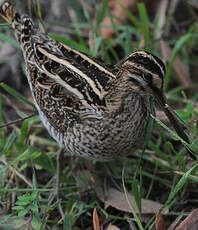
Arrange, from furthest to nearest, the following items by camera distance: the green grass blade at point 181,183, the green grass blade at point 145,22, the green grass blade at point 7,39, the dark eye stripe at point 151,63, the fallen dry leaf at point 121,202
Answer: the green grass blade at point 145,22 < the green grass blade at point 7,39 < the fallen dry leaf at point 121,202 < the green grass blade at point 181,183 < the dark eye stripe at point 151,63

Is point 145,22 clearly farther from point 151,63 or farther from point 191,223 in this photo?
point 191,223

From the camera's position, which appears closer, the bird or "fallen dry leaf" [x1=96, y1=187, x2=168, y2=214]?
the bird

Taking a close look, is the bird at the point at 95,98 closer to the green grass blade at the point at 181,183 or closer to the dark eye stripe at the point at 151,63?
the dark eye stripe at the point at 151,63

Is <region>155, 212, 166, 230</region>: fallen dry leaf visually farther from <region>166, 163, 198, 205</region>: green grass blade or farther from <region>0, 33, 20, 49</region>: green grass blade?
<region>0, 33, 20, 49</region>: green grass blade

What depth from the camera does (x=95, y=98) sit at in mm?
2861

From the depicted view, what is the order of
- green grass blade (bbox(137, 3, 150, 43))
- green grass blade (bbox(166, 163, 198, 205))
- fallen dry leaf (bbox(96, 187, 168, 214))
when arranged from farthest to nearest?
green grass blade (bbox(137, 3, 150, 43)) → fallen dry leaf (bbox(96, 187, 168, 214)) → green grass blade (bbox(166, 163, 198, 205))

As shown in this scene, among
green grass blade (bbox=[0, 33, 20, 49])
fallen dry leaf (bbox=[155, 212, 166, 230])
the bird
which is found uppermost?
green grass blade (bbox=[0, 33, 20, 49])

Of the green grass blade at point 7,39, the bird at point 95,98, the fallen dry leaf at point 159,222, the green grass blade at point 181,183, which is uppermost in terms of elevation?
the green grass blade at point 7,39

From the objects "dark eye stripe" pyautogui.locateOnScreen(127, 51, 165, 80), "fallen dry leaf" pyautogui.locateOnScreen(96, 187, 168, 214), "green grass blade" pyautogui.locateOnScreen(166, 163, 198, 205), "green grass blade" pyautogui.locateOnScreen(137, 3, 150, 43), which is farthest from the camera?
"green grass blade" pyautogui.locateOnScreen(137, 3, 150, 43)

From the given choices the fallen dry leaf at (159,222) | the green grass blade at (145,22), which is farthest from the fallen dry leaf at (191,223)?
the green grass blade at (145,22)

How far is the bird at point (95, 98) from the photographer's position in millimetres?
2609

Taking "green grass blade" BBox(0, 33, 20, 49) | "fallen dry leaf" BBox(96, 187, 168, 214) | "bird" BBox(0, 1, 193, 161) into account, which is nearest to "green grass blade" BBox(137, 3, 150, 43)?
"bird" BBox(0, 1, 193, 161)

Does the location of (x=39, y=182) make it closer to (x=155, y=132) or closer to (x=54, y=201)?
(x=54, y=201)

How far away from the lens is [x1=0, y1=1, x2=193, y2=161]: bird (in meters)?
2.61
